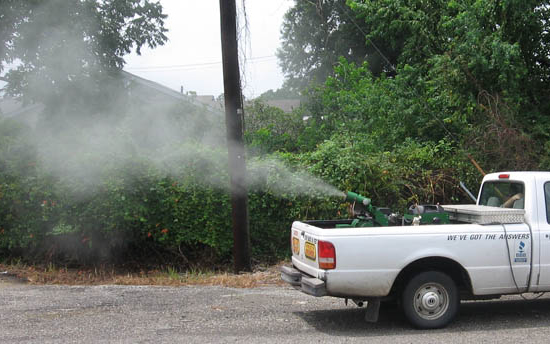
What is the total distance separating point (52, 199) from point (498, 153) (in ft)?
27.8

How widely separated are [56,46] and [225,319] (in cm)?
1560

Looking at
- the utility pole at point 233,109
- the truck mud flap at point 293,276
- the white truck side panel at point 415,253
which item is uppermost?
the utility pole at point 233,109

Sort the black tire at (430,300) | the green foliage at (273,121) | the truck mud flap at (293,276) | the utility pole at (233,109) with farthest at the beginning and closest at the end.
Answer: the green foliage at (273,121), the utility pole at (233,109), the truck mud flap at (293,276), the black tire at (430,300)

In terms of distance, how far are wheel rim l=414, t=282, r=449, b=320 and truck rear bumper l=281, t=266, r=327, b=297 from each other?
1.11 meters

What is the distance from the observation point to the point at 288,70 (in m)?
37.2

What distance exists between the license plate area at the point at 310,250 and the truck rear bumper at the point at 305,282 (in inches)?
9.1

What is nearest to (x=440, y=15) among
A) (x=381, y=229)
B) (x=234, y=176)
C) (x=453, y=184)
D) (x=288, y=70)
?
(x=453, y=184)

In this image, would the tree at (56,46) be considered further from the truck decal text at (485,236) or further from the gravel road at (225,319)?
the truck decal text at (485,236)

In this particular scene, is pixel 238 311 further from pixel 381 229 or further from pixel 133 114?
pixel 133 114

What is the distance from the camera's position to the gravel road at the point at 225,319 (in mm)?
6238

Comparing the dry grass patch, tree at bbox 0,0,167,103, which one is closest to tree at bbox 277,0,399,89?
tree at bbox 0,0,167,103

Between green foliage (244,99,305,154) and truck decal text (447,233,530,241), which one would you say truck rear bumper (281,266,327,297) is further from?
green foliage (244,99,305,154)

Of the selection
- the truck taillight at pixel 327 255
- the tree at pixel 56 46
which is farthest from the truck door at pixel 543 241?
the tree at pixel 56 46

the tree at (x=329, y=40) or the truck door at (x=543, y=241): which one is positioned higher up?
the tree at (x=329, y=40)
